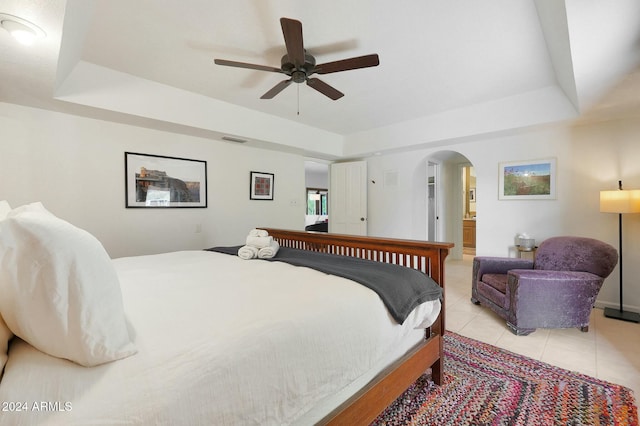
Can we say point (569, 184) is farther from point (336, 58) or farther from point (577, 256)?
point (336, 58)

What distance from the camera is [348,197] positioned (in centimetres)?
540

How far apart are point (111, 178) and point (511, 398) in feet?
13.4

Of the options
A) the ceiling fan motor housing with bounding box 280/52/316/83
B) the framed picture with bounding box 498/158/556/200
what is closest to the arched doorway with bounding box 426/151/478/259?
the framed picture with bounding box 498/158/556/200

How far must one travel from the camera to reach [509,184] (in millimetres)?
3746

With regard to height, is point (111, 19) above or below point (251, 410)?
above

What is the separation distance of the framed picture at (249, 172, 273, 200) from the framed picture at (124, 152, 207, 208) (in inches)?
28.9

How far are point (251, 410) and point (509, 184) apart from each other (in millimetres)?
4177

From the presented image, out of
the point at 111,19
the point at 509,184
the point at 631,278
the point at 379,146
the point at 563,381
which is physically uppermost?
the point at 111,19

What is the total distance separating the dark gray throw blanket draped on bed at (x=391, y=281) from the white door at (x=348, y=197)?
10.9ft

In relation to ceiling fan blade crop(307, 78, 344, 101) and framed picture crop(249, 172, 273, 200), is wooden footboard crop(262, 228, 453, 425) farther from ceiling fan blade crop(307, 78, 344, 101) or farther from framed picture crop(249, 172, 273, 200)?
framed picture crop(249, 172, 273, 200)

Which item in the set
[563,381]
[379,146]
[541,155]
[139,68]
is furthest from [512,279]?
[139,68]

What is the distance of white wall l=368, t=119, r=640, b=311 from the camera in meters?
3.02

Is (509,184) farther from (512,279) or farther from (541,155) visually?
(512,279)

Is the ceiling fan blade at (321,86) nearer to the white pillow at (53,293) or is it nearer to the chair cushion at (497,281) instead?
the white pillow at (53,293)
